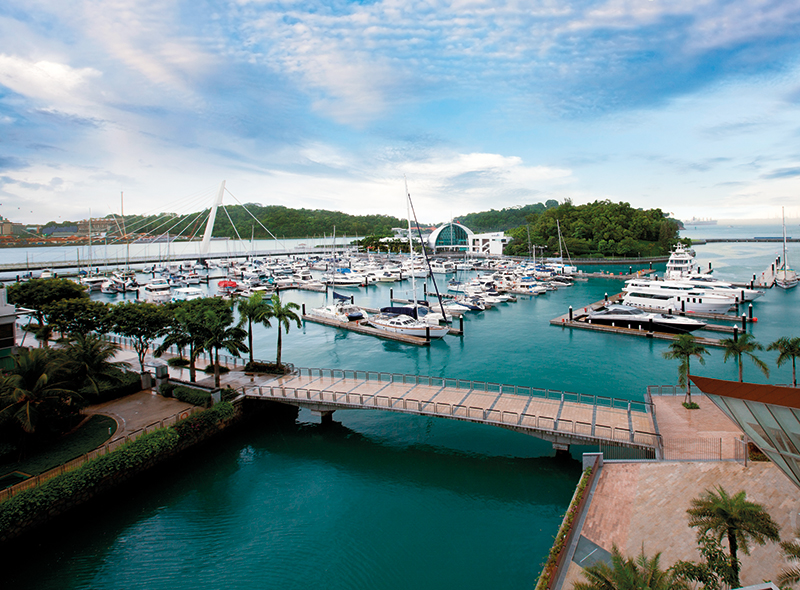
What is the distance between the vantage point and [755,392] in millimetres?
8578

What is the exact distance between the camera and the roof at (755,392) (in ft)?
27.0

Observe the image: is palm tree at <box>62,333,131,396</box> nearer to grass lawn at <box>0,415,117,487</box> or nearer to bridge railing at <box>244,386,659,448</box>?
grass lawn at <box>0,415,117,487</box>

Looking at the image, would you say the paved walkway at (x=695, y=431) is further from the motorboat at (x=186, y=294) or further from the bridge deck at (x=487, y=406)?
the motorboat at (x=186, y=294)

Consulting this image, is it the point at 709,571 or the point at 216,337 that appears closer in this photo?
the point at 709,571

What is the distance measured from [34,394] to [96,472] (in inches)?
163

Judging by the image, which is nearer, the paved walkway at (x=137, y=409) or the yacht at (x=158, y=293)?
the paved walkway at (x=137, y=409)

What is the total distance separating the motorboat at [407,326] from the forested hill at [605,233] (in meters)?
85.0

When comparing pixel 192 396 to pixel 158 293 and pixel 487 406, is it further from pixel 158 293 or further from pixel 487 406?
pixel 158 293

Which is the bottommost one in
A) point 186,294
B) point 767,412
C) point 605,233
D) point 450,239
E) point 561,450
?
point 561,450

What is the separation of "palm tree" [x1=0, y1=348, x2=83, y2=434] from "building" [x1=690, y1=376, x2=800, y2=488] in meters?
22.4

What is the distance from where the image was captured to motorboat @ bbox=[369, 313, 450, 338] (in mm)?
43656

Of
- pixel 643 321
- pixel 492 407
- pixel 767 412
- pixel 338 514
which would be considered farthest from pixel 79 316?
pixel 643 321

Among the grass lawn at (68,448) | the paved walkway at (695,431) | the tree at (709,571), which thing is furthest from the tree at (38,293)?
the tree at (709,571)

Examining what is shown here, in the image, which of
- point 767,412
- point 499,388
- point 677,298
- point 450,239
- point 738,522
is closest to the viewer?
point 767,412
